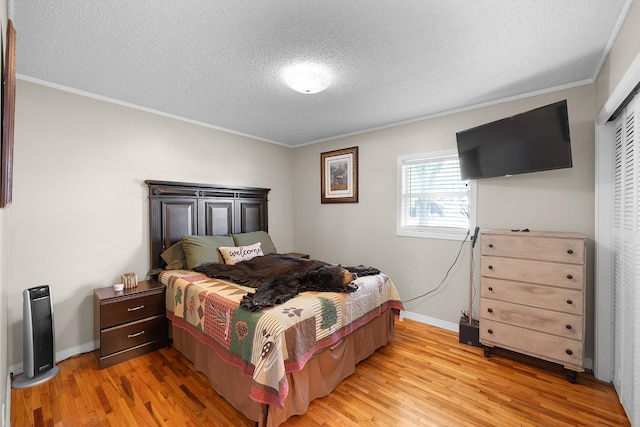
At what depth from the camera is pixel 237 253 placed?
10.9 feet

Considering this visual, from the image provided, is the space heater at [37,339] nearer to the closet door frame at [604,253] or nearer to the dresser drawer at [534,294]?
the dresser drawer at [534,294]

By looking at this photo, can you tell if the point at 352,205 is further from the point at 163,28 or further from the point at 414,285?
the point at 163,28

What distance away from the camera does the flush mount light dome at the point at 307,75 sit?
2.18m

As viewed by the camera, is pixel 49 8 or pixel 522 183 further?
pixel 522 183

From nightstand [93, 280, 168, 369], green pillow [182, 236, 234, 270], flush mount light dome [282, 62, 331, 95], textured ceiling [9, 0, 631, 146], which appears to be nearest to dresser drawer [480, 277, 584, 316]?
textured ceiling [9, 0, 631, 146]

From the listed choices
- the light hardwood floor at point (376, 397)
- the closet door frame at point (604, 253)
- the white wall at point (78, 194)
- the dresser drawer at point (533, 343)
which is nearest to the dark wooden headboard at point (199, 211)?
the white wall at point (78, 194)

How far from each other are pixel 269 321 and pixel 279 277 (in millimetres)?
800

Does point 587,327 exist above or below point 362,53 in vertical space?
below

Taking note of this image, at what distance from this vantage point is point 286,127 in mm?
3824

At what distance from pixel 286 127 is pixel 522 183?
113 inches

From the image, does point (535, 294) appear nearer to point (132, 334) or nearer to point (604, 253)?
point (604, 253)

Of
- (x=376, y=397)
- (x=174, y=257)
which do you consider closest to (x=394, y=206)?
(x=376, y=397)

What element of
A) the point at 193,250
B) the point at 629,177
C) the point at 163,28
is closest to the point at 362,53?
the point at 163,28

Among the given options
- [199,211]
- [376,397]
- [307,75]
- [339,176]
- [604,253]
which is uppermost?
[307,75]
